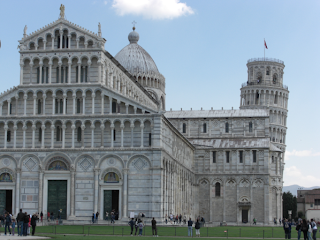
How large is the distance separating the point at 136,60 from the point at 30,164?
39312 millimetres

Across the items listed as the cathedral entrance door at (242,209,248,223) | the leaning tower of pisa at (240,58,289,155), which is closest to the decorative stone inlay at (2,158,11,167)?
the cathedral entrance door at (242,209,248,223)

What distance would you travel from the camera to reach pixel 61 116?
6444cm

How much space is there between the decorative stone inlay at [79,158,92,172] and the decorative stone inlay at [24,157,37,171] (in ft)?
16.9

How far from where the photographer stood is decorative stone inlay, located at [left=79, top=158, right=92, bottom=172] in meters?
64.0

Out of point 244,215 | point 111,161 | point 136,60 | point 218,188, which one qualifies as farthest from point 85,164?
point 136,60

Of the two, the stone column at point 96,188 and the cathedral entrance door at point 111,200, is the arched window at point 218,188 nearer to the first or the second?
the cathedral entrance door at point 111,200

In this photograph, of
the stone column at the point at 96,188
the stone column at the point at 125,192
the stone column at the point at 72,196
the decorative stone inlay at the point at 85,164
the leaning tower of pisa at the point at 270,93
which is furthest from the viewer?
the leaning tower of pisa at the point at 270,93

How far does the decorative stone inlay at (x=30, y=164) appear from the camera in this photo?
213 feet

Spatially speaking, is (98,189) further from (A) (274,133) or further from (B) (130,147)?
(A) (274,133)

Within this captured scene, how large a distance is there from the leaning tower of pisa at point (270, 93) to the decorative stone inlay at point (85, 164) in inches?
2672

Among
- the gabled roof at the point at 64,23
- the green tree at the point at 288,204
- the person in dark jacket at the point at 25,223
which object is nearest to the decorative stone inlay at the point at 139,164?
the gabled roof at the point at 64,23

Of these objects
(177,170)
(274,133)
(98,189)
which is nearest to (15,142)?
(98,189)

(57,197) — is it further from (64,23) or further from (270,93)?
(270,93)

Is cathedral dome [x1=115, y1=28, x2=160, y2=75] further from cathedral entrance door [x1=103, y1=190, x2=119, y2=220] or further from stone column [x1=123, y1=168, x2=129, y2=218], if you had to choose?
cathedral entrance door [x1=103, y1=190, x2=119, y2=220]
